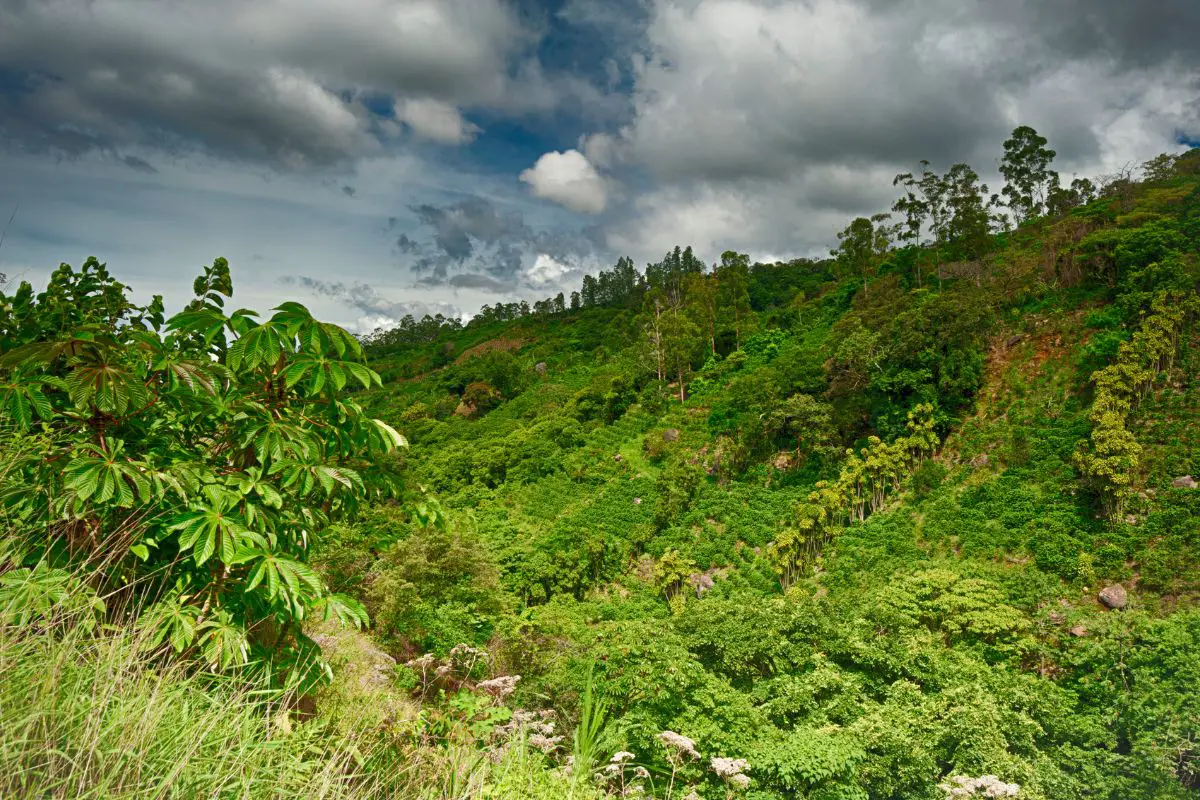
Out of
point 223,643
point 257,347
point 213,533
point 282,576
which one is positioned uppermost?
point 257,347

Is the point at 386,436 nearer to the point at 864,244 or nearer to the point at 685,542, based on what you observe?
the point at 685,542

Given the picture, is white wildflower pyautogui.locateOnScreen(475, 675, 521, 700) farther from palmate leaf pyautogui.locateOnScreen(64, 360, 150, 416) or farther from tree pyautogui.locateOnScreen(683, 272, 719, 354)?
tree pyautogui.locateOnScreen(683, 272, 719, 354)

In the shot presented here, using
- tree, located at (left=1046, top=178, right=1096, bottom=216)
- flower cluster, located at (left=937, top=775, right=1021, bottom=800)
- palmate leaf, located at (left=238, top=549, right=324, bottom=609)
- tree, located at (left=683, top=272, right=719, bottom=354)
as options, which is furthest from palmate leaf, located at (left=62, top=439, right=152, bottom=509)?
tree, located at (left=1046, top=178, right=1096, bottom=216)

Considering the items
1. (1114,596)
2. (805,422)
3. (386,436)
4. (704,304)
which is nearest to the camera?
(386,436)

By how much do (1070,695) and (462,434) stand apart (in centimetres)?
3613

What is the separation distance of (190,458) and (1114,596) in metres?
18.1

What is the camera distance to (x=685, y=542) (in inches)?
882

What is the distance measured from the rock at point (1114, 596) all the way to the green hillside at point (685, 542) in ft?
0.18

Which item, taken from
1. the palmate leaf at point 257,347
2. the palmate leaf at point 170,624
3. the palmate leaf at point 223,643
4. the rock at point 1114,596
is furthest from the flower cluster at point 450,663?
the rock at point 1114,596

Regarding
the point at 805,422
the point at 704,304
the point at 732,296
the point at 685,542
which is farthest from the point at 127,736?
the point at 732,296

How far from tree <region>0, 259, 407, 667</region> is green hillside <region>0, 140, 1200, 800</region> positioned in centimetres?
2

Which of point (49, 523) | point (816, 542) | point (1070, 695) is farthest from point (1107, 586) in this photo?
point (49, 523)

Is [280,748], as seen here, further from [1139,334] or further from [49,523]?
[1139,334]

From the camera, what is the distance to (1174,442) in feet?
53.4
